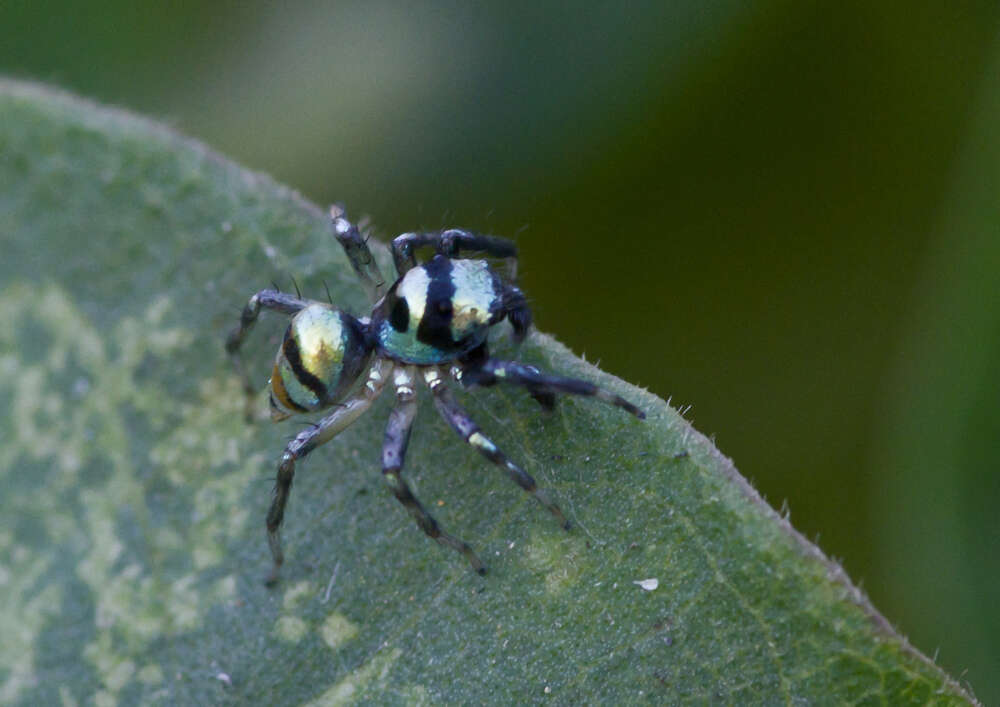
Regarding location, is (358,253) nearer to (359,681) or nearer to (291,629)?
(291,629)

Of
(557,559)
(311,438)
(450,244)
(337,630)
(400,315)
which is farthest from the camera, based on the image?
(450,244)

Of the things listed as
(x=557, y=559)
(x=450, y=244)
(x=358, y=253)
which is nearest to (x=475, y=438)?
(x=557, y=559)

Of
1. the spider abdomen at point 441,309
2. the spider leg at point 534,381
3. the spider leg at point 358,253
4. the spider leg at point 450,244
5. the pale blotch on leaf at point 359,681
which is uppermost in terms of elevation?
the spider leg at point 358,253

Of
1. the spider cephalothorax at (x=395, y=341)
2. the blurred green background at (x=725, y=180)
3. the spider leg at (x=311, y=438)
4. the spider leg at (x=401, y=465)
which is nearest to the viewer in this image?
the spider leg at (x=401, y=465)

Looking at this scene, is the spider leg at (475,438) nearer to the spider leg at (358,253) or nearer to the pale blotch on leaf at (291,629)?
the spider leg at (358,253)

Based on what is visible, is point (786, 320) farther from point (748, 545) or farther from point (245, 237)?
point (245, 237)

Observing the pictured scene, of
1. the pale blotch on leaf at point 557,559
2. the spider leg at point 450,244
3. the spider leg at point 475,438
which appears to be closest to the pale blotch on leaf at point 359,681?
the pale blotch on leaf at point 557,559
